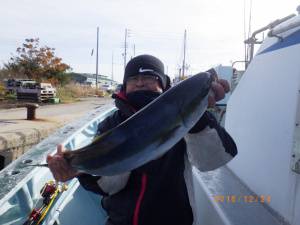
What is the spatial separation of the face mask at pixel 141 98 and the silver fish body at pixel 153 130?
52 centimetres

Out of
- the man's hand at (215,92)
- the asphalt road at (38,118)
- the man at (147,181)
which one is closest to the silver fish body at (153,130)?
the man's hand at (215,92)

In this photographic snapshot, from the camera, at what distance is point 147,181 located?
2.23 meters

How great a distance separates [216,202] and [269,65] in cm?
123

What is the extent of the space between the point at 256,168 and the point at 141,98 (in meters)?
1.30

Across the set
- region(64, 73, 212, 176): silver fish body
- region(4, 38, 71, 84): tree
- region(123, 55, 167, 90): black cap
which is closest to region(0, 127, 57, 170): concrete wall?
region(123, 55, 167, 90): black cap

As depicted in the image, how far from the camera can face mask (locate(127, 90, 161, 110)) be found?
2248 millimetres

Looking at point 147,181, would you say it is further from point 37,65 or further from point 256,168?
point 37,65

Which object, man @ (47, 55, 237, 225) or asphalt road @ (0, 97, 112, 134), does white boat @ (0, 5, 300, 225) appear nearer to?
man @ (47, 55, 237, 225)

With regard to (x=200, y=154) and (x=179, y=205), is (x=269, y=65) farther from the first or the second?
(x=179, y=205)

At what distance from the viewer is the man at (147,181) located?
7.29 ft

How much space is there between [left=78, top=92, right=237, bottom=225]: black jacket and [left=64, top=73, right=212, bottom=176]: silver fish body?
0.50 meters
